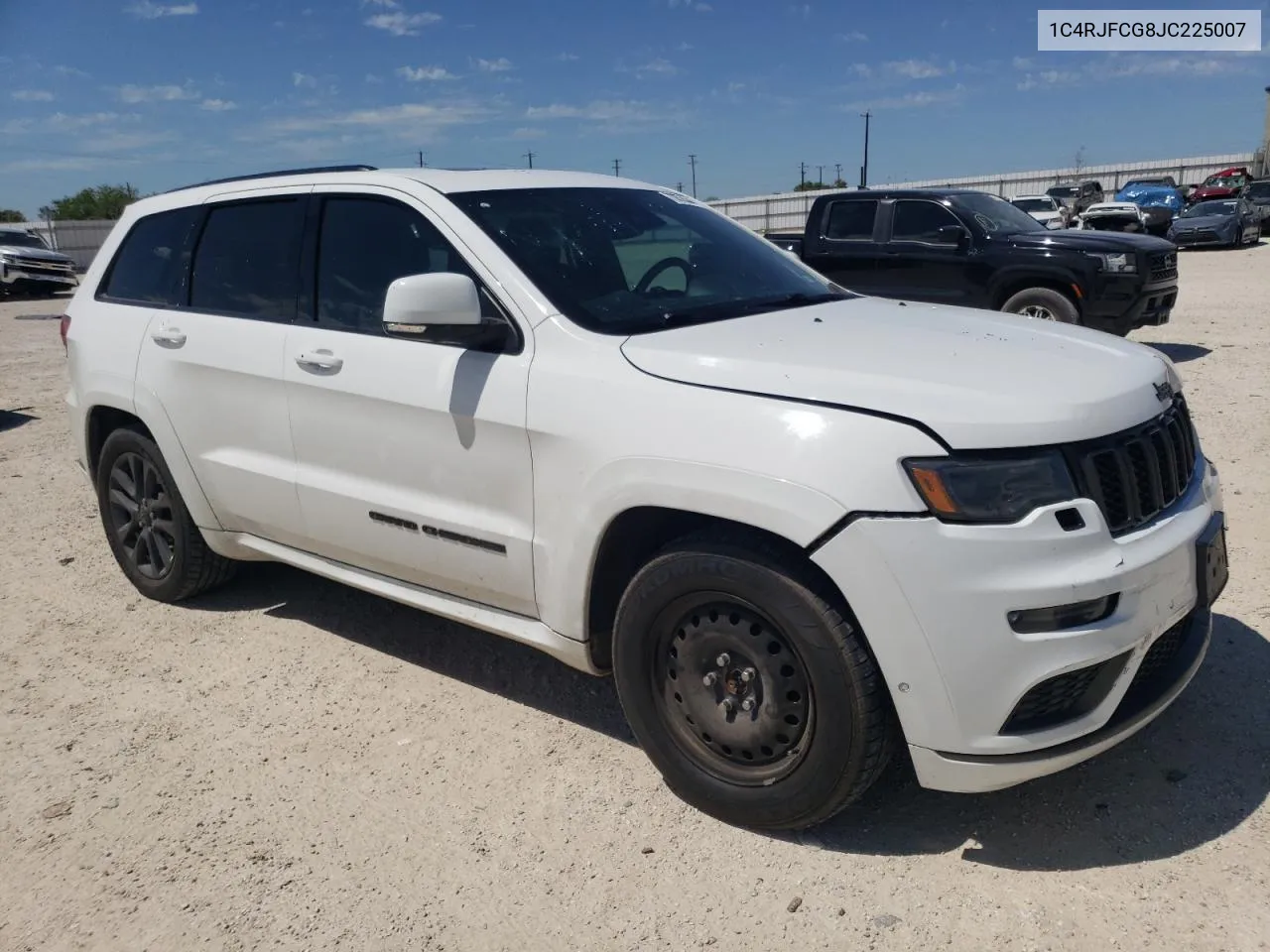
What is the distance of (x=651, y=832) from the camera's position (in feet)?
9.70

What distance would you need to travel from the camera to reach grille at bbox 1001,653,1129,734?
2498 mm

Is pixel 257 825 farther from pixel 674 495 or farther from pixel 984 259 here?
pixel 984 259

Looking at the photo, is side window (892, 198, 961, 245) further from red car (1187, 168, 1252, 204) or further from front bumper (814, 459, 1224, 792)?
red car (1187, 168, 1252, 204)

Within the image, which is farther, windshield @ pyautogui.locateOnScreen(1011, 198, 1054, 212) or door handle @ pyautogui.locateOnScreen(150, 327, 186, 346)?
windshield @ pyautogui.locateOnScreen(1011, 198, 1054, 212)

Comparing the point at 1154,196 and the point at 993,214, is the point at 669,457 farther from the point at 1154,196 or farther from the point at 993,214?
the point at 1154,196

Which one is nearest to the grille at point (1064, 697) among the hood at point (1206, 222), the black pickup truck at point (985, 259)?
the black pickup truck at point (985, 259)

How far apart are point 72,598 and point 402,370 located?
2.66m

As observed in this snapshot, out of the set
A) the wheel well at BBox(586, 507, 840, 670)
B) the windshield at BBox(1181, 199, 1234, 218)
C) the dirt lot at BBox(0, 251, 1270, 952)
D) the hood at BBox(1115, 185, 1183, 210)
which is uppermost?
the hood at BBox(1115, 185, 1183, 210)

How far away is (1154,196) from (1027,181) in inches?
562

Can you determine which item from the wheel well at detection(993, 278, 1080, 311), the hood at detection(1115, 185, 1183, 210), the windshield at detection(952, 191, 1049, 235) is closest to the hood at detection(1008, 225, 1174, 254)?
the windshield at detection(952, 191, 1049, 235)

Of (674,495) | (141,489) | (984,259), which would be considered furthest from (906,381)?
(984,259)

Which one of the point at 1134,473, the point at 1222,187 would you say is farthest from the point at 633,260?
the point at 1222,187

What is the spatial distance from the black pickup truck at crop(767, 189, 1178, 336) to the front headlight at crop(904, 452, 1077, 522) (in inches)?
289

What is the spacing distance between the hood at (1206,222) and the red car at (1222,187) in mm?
5738
